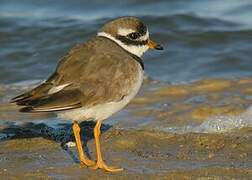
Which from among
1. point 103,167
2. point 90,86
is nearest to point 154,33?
point 90,86

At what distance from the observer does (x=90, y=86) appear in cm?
660

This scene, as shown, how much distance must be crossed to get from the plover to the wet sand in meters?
0.30

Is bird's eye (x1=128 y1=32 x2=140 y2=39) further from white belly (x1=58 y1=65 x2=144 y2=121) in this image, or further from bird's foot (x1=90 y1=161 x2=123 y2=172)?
bird's foot (x1=90 y1=161 x2=123 y2=172)

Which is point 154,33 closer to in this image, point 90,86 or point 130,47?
point 130,47

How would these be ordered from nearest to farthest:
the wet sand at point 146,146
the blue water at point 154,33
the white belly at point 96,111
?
1. the wet sand at point 146,146
2. the white belly at point 96,111
3. the blue water at point 154,33

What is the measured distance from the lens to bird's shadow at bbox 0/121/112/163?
763 centimetres

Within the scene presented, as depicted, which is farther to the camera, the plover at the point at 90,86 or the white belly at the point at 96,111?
the white belly at the point at 96,111

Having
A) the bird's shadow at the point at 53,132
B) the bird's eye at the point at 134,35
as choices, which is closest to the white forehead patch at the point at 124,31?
the bird's eye at the point at 134,35

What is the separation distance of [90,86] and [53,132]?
159 centimetres

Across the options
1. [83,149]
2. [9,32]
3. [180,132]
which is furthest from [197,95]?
[9,32]

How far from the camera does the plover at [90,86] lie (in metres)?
6.45

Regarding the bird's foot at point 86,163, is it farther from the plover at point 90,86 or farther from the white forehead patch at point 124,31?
the white forehead patch at point 124,31

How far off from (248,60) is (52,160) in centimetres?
623

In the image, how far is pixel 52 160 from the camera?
6879mm
